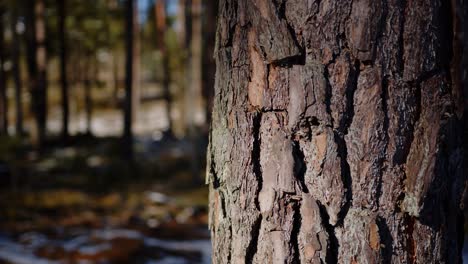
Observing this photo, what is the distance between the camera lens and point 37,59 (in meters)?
14.3

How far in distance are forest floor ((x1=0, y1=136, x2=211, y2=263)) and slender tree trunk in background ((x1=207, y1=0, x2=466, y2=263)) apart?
535 centimetres

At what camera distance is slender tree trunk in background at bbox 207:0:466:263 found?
103 centimetres

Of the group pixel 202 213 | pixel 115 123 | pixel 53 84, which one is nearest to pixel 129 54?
pixel 202 213

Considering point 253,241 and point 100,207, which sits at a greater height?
point 253,241

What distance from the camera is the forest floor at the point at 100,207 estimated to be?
259 inches

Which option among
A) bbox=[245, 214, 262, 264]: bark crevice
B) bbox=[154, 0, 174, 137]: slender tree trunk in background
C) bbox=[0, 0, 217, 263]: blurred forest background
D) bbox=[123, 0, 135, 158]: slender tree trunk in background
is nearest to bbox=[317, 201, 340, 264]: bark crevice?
bbox=[245, 214, 262, 264]: bark crevice

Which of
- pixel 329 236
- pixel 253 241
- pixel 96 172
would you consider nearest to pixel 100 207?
pixel 96 172

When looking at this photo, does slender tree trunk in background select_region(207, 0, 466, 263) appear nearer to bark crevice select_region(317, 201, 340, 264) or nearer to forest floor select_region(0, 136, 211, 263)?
bark crevice select_region(317, 201, 340, 264)

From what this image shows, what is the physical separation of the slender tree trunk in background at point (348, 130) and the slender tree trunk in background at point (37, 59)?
13675 mm

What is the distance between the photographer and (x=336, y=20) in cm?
104

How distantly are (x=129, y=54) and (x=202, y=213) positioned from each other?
5448mm

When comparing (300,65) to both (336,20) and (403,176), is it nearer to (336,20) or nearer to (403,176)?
(336,20)

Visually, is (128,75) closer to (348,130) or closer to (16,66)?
(16,66)

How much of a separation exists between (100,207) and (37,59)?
22.2ft
